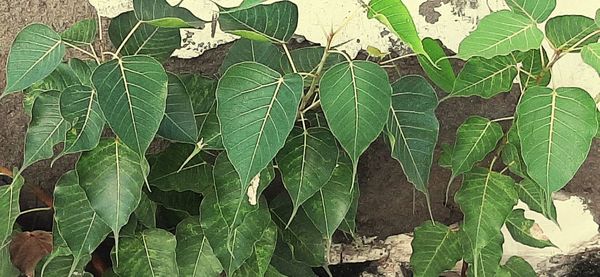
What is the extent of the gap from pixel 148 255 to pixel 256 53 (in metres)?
0.31

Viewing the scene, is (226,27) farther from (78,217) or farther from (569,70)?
(569,70)

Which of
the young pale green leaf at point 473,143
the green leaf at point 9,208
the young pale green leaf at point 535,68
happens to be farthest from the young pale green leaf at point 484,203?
the green leaf at point 9,208

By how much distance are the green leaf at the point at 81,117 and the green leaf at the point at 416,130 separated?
0.36 m

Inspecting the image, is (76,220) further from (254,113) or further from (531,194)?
(531,194)

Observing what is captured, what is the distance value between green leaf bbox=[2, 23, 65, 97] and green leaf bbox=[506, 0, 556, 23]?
1.85 ft

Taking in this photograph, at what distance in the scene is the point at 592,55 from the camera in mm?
864

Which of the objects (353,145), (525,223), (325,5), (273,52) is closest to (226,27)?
(273,52)

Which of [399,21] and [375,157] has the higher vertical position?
[399,21]

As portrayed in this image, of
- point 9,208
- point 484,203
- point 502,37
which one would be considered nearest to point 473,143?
point 484,203

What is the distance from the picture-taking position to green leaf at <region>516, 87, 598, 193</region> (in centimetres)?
85

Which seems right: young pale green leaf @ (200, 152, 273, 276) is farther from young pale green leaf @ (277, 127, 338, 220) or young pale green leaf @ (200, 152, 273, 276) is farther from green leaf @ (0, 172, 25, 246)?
green leaf @ (0, 172, 25, 246)

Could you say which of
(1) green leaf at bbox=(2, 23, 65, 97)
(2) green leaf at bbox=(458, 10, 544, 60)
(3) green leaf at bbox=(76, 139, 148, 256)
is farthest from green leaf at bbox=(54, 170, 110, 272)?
(2) green leaf at bbox=(458, 10, 544, 60)

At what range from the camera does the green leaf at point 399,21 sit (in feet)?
2.67

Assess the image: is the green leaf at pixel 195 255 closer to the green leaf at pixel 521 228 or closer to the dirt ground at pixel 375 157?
the dirt ground at pixel 375 157
